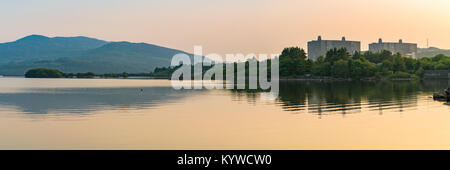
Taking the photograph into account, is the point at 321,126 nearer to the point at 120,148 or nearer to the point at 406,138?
the point at 406,138

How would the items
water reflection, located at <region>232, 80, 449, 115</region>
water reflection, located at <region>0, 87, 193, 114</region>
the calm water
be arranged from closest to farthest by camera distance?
the calm water
water reflection, located at <region>232, 80, 449, 115</region>
water reflection, located at <region>0, 87, 193, 114</region>

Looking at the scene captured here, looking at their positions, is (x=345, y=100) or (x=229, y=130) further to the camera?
(x=345, y=100)

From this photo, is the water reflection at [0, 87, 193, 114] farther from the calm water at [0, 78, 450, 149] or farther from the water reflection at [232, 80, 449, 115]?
the water reflection at [232, 80, 449, 115]

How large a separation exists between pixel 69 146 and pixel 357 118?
2139cm

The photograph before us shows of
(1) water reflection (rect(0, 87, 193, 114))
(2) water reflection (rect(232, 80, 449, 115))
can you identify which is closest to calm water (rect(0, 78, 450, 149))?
(2) water reflection (rect(232, 80, 449, 115))

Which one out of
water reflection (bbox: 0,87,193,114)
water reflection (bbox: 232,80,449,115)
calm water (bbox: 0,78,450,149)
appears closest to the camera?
calm water (bbox: 0,78,450,149)

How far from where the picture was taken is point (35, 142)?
2278 centimetres

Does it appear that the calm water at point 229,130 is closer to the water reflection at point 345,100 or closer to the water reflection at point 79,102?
the water reflection at point 345,100

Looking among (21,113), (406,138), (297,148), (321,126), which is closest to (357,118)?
(321,126)

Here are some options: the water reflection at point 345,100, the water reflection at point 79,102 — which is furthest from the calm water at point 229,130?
the water reflection at point 79,102

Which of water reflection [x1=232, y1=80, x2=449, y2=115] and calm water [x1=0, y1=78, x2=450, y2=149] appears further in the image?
water reflection [x1=232, y1=80, x2=449, y2=115]

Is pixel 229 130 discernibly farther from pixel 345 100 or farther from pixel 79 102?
pixel 79 102

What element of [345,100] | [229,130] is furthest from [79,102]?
[345,100]

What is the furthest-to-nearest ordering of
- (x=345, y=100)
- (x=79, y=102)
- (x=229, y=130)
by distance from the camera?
(x=345, y=100) → (x=79, y=102) → (x=229, y=130)
